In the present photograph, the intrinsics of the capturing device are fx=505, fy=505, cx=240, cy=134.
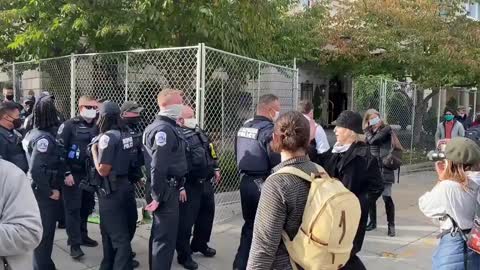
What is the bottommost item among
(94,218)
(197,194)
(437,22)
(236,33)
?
(94,218)

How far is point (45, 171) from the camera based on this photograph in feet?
16.4

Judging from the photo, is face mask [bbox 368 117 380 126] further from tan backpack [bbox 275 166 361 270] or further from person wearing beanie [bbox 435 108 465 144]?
person wearing beanie [bbox 435 108 465 144]

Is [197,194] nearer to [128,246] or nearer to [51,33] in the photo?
[128,246]

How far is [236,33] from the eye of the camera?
8031mm

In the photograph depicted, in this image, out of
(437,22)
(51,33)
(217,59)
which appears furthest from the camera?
(437,22)

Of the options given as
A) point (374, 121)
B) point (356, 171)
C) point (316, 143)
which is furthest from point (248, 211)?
point (374, 121)

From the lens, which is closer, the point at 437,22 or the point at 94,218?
the point at 94,218

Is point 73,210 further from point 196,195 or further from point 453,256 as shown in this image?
point 453,256

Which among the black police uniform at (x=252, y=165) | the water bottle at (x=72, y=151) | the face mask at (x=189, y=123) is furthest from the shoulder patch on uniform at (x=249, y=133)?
the water bottle at (x=72, y=151)

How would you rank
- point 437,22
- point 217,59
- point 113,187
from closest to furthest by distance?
point 113,187 → point 217,59 → point 437,22

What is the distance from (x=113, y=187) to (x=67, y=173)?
919 millimetres

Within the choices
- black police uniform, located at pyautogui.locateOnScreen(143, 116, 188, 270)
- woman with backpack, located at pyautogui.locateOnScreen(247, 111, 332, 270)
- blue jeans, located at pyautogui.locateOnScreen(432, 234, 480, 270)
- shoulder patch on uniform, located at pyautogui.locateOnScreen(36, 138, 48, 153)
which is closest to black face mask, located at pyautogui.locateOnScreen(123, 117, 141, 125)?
black police uniform, located at pyautogui.locateOnScreen(143, 116, 188, 270)

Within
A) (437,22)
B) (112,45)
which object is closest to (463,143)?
(112,45)

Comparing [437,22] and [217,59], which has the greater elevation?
Answer: [437,22]
